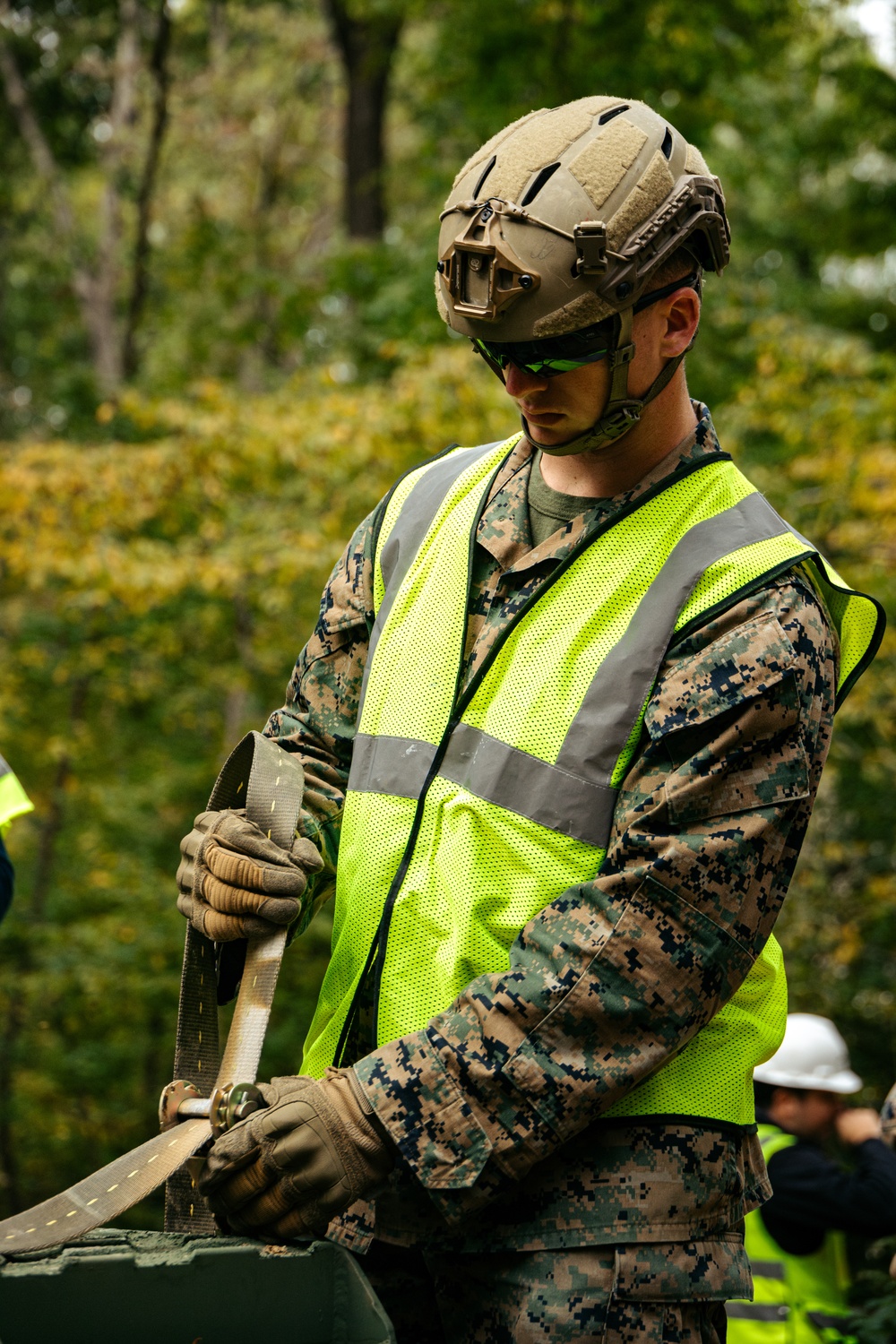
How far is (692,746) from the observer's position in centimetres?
194

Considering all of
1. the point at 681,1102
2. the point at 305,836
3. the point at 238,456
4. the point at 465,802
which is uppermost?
the point at 465,802

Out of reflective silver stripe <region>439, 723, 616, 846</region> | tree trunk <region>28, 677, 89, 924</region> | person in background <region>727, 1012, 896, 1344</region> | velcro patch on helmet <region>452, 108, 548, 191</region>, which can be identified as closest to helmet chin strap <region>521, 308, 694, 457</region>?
velcro patch on helmet <region>452, 108, 548, 191</region>

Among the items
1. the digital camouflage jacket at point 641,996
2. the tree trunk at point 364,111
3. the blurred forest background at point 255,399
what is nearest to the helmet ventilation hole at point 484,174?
the digital camouflage jacket at point 641,996

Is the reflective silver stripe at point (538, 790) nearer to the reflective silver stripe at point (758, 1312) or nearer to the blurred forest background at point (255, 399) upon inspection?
the reflective silver stripe at point (758, 1312)

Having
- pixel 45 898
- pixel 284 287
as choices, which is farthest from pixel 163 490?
pixel 284 287

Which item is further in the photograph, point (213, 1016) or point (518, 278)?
point (213, 1016)

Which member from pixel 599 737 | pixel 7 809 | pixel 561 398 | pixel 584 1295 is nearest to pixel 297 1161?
pixel 584 1295

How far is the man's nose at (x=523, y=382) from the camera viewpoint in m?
2.14

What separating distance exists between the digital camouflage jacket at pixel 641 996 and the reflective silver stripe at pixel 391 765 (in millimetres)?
320

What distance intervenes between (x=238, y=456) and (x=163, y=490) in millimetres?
505

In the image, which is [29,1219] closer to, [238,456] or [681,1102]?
[681,1102]

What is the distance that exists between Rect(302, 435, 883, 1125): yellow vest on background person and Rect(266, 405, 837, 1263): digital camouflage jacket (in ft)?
0.11

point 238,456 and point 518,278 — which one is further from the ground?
point 518,278

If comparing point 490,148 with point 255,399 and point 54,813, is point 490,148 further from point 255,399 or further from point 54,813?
point 54,813
